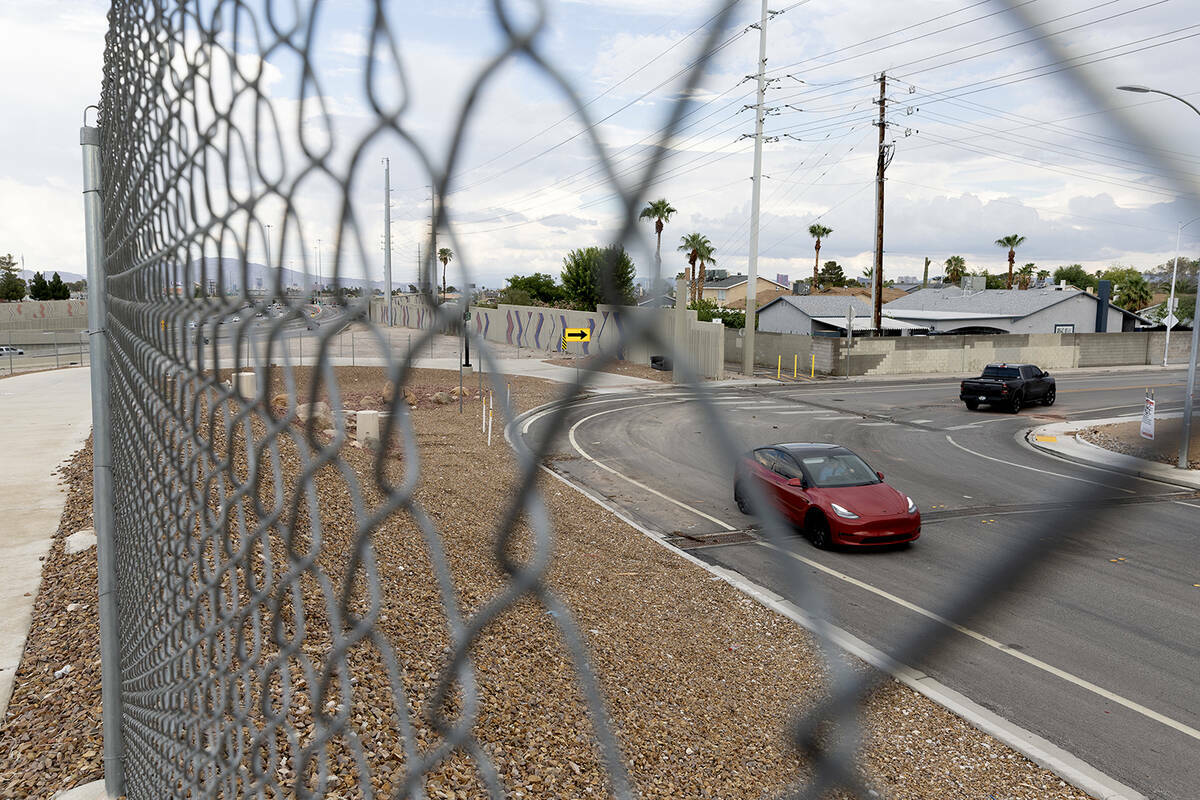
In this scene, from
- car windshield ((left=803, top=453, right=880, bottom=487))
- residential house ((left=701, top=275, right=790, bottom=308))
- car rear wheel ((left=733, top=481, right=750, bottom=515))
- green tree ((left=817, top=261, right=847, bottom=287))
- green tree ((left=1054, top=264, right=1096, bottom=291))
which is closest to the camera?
car rear wheel ((left=733, top=481, right=750, bottom=515))

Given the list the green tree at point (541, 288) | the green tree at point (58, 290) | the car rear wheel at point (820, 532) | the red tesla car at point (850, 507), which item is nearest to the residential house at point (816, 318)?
the red tesla car at point (850, 507)

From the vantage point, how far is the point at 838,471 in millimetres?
10336

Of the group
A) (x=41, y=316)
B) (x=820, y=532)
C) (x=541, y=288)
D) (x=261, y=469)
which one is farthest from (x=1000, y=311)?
(x=41, y=316)

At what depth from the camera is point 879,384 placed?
30.8m

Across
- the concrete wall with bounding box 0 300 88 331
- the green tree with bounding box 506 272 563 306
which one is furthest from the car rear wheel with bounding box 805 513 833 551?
the concrete wall with bounding box 0 300 88 331

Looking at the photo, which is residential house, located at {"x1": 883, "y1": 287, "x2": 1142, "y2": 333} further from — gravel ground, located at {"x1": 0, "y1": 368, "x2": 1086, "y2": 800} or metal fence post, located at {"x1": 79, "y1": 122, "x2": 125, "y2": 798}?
metal fence post, located at {"x1": 79, "y1": 122, "x2": 125, "y2": 798}

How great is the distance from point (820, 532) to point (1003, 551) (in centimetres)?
915

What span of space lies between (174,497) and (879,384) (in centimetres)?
3079

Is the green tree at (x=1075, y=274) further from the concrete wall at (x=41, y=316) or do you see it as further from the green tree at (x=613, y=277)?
the concrete wall at (x=41, y=316)

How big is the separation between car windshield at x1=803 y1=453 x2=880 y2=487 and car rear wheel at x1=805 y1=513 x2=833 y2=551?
0.61 meters

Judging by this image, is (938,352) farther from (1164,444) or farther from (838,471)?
(1164,444)

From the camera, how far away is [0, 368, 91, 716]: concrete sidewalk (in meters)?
5.88

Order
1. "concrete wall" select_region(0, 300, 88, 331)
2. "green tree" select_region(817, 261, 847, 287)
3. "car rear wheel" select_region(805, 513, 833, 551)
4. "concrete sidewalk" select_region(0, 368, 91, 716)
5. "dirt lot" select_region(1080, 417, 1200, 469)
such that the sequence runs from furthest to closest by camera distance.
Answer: "green tree" select_region(817, 261, 847, 287) → "concrete wall" select_region(0, 300, 88, 331) → "car rear wheel" select_region(805, 513, 833, 551) → "concrete sidewalk" select_region(0, 368, 91, 716) → "dirt lot" select_region(1080, 417, 1200, 469)

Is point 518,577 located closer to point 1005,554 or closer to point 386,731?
Answer: point 1005,554
